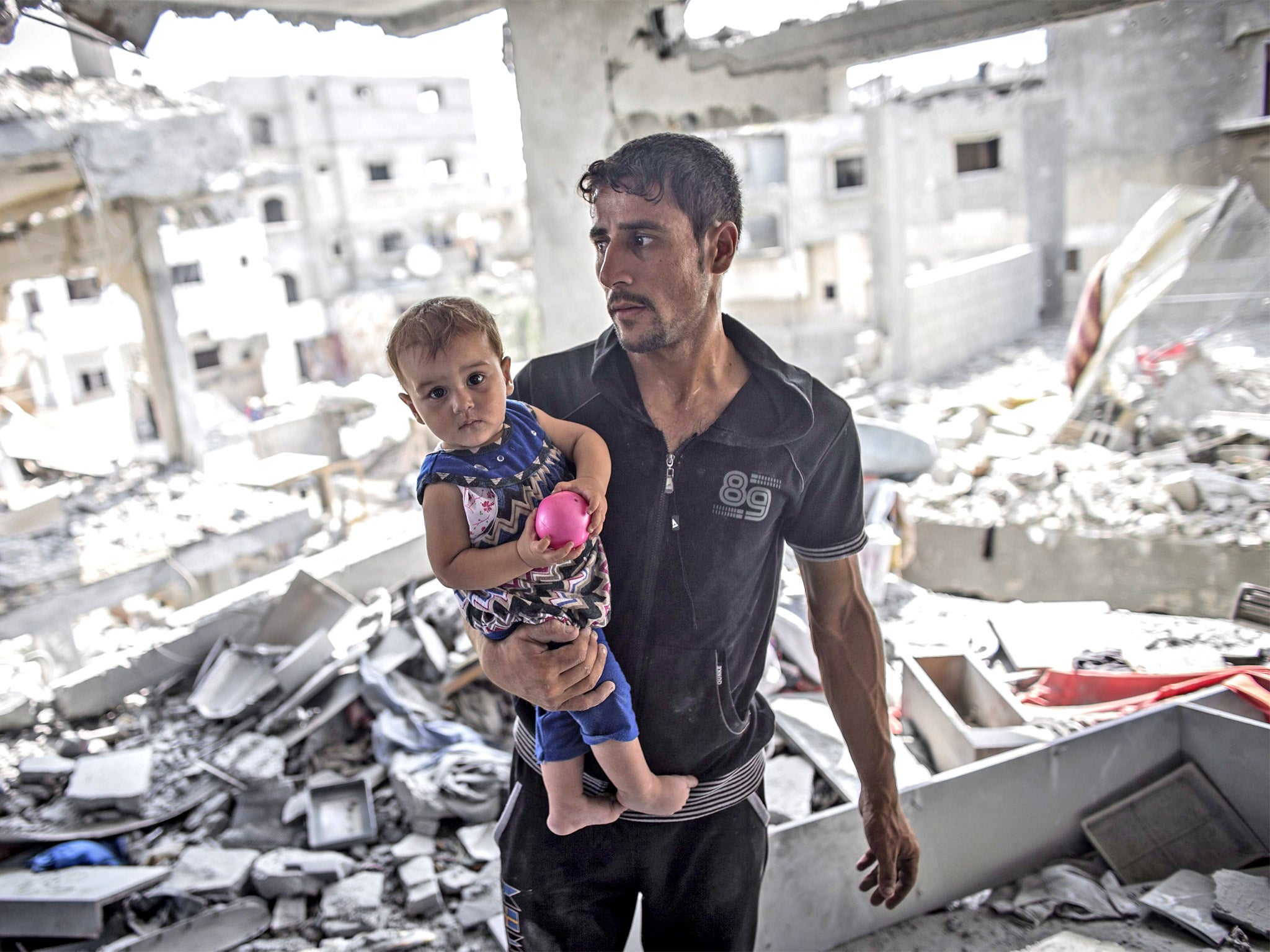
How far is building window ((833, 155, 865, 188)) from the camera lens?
816 inches

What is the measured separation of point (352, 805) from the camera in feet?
13.0

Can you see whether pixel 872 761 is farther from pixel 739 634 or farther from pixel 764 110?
pixel 764 110

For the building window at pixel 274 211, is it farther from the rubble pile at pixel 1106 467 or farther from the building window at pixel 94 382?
the rubble pile at pixel 1106 467

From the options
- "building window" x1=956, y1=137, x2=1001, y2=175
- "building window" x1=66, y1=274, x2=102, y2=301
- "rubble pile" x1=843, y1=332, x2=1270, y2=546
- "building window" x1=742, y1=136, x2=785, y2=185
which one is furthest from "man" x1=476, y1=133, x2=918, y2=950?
"building window" x1=66, y1=274, x2=102, y2=301

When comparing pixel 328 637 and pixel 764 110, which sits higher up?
pixel 764 110

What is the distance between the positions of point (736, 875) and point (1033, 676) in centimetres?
273

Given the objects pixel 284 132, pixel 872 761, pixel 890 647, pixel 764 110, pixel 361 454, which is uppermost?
pixel 284 132

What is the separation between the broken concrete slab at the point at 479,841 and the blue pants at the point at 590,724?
2.26 meters

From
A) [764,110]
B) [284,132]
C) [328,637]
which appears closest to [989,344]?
[764,110]

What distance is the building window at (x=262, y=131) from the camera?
25844mm

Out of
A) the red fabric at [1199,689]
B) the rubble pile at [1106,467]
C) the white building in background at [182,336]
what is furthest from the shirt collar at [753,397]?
the white building in background at [182,336]

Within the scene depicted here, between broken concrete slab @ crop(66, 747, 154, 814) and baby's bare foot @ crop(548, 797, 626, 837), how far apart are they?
10.7ft

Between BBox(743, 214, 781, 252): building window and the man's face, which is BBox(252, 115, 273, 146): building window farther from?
the man's face

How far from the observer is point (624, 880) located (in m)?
1.76
